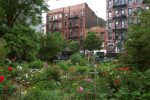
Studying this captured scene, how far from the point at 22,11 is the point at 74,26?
61.4m

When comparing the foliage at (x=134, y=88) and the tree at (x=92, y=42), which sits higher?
the tree at (x=92, y=42)

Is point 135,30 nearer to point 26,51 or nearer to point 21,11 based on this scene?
point 26,51

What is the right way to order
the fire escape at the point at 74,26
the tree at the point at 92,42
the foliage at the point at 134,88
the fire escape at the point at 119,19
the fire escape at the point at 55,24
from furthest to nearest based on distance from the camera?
the fire escape at the point at 55,24, the fire escape at the point at 74,26, the fire escape at the point at 119,19, the tree at the point at 92,42, the foliage at the point at 134,88

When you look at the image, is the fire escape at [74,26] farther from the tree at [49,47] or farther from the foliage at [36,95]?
the foliage at [36,95]

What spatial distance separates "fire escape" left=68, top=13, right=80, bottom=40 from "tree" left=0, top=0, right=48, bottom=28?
5756cm

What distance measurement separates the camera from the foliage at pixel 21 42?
3028 cm

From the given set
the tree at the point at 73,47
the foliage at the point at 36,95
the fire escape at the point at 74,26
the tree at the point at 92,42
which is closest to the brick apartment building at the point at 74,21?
the fire escape at the point at 74,26

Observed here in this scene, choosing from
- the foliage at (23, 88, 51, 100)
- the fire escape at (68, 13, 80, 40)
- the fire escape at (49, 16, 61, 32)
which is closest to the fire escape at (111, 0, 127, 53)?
the fire escape at (68, 13, 80, 40)

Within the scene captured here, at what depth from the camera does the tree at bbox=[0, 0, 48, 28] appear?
32656mm

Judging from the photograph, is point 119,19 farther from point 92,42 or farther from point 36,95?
point 36,95

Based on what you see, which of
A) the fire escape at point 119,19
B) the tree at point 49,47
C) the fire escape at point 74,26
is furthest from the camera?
the fire escape at point 74,26

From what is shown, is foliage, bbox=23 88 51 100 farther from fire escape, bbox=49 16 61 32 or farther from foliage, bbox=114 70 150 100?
fire escape, bbox=49 16 61 32

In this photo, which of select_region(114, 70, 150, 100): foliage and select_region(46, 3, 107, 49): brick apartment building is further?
select_region(46, 3, 107, 49): brick apartment building

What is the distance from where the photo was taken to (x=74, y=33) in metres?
95.9
